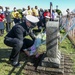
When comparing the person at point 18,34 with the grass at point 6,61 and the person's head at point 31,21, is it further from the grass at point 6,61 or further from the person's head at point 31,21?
the grass at point 6,61

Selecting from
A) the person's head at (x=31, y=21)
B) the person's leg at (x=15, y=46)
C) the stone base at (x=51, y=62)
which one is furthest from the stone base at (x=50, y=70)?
the person's head at (x=31, y=21)

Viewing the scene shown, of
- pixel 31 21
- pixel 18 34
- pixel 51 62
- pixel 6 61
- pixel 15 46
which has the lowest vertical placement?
pixel 6 61

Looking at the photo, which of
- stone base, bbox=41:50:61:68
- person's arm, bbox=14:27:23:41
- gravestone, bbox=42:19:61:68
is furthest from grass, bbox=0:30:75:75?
person's arm, bbox=14:27:23:41

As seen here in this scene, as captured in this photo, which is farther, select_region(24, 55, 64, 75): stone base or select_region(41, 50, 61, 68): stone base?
select_region(41, 50, 61, 68): stone base

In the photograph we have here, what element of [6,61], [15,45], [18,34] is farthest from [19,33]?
[6,61]

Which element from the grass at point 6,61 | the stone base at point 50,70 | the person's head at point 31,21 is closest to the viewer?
the stone base at point 50,70

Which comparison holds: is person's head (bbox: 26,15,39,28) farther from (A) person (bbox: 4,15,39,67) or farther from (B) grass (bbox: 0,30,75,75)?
(B) grass (bbox: 0,30,75,75)

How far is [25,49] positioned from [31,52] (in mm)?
225

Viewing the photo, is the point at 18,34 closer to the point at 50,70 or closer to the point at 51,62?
the point at 51,62

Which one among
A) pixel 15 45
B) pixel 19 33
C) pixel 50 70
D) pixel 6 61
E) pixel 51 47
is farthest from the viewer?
pixel 6 61

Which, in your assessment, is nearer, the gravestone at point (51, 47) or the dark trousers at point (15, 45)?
the gravestone at point (51, 47)

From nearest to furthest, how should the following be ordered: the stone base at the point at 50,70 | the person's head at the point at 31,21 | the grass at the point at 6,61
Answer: the stone base at the point at 50,70
the grass at the point at 6,61
the person's head at the point at 31,21

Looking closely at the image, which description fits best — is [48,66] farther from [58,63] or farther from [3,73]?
[3,73]

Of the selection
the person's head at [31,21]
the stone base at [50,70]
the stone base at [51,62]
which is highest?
the person's head at [31,21]
